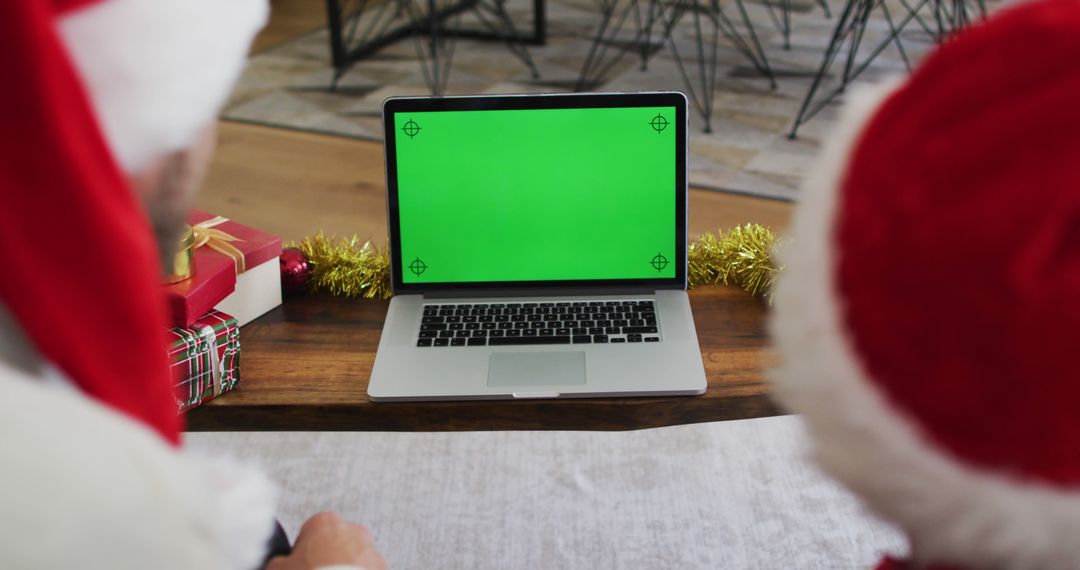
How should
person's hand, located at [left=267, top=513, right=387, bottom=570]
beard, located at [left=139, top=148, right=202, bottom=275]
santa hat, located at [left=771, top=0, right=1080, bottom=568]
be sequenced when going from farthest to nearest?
person's hand, located at [left=267, top=513, right=387, bottom=570] < beard, located at [left=139, top=148, right=202, bottom=275] < santa hat, located at [left=771, top=0, right=1080, bottom=568]

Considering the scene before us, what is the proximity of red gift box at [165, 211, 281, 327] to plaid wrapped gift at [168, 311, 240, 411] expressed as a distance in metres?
0.02

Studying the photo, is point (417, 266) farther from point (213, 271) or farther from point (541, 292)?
point (213, 271)

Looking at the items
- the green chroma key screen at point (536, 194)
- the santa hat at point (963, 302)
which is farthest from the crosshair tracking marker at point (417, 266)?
the santa hat at point (963, 302)

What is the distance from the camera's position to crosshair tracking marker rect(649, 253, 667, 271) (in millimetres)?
1336

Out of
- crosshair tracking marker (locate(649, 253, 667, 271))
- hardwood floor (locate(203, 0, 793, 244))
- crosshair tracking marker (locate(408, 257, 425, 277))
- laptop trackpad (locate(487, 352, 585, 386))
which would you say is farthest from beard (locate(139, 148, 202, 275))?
hardwood floor (locate(203, 0, 793, 244))

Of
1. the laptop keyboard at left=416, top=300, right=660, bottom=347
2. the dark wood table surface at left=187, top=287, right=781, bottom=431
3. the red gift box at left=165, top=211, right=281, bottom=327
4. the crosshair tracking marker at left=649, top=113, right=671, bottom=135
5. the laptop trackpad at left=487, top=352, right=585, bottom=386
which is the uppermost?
the crosshair tracking marker at left=649, top=113, right=671, bottom=135

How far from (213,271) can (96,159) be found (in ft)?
2.17

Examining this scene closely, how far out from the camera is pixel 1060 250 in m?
0.46

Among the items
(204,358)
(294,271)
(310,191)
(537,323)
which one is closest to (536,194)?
(537,323)

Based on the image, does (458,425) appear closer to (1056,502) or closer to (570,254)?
(570,254)

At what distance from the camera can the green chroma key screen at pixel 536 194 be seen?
1.31 m

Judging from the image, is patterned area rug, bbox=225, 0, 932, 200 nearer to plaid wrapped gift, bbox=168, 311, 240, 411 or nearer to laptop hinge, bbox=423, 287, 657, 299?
laptop hinge, bbox=423, 287, 657, 299

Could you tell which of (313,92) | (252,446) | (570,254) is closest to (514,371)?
(570,254)

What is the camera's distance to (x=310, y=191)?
2848 millimetres
